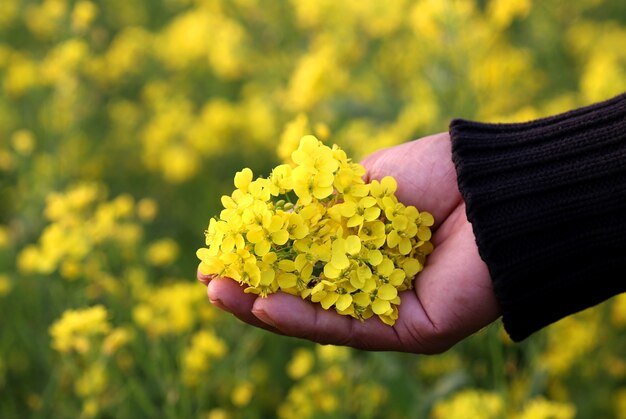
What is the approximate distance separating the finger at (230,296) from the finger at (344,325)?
0.03m

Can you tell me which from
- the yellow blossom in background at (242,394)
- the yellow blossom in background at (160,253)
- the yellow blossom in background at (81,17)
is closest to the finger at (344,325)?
the yellow blossom in background at (242,394)

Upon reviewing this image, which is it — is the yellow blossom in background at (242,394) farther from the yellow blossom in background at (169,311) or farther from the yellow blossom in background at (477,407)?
the yellow blossom in background at (477,407)

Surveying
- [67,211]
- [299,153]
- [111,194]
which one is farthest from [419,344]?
[111,194]

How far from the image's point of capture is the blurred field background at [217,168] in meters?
1.92

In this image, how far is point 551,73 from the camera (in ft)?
12.6

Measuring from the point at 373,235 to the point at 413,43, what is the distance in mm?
2815

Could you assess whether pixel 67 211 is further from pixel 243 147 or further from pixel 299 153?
pixel 243 147

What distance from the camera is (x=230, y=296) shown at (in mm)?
1140

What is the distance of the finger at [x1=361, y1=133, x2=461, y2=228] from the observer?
1.36 meters

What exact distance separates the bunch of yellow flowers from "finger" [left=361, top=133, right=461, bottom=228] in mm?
136

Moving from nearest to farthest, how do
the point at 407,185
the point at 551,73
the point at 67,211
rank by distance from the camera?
the point at 407,185 → the point at 67,211 → the point at 551,73

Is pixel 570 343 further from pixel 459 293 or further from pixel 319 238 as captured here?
pixel 319 238

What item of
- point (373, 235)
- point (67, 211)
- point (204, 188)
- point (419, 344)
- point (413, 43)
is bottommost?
point (419, 344)

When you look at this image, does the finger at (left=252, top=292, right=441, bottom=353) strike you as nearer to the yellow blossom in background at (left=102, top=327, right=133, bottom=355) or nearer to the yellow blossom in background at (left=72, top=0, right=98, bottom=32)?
the yellow blossom in background at (left=102, top=327, right=133, bottom=355)
